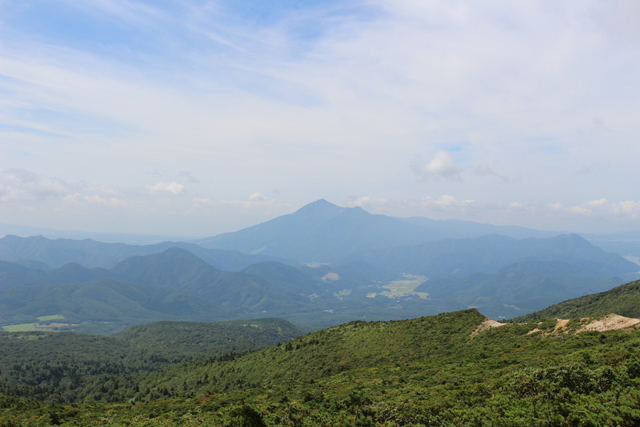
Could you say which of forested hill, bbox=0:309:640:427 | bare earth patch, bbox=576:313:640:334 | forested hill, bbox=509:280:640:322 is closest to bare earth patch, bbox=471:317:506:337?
forested hill, bbox=0:309:640:427

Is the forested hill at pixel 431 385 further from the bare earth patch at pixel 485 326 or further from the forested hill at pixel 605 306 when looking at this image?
the forested hill at pixel 605 306

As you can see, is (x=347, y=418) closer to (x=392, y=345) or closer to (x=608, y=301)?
(x=392, y=345)

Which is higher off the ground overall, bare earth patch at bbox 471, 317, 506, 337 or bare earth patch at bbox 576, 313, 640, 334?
bare earth patch at bbox 576, 313, 640, 334

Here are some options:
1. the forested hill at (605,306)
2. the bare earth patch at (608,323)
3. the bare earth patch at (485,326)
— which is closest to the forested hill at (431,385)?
the bare earth patch at (485,326)

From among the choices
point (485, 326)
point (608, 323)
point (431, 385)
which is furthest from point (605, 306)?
point (431, 385)

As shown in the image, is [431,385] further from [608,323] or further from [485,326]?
[485,326]

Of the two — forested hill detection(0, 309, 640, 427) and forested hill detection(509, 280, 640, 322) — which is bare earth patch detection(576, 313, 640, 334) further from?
forested hill detection(509, 280, 640, 322)
